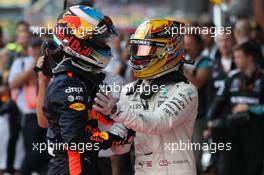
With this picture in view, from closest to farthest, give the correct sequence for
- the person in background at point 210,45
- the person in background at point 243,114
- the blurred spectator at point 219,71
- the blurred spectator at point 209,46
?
1. the person in background at point 243,114
2. the blurred spectator at point 219,71
3. the person in background at point 210,45
4. the blurred spectator at point 209,46

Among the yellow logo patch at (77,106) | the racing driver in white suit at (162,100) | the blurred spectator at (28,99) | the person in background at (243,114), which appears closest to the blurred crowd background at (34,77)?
the blurred spectator at (28,99)

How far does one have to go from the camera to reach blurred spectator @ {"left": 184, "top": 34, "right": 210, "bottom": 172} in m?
10.2

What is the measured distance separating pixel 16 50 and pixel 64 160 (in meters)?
6.40

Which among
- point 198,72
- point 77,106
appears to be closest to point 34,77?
point 198,72

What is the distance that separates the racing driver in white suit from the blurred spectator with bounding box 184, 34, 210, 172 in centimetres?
425

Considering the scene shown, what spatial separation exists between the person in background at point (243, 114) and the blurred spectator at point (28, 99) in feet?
7.97

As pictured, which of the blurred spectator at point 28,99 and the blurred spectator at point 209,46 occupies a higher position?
the blurred spectator at point 209,46

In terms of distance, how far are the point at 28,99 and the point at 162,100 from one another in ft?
17.8

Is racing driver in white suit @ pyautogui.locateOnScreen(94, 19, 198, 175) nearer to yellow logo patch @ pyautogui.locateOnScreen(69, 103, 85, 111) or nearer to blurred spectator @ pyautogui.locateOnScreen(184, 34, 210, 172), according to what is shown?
yellow logo patch @ pyautogui.locateOnScreen(69, 103, 85, 111)

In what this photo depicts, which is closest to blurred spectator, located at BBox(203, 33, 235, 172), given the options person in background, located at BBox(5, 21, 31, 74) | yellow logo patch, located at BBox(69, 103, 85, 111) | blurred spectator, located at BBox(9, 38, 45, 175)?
blurred spectator, located at BBox(9, 38, 45, 175)

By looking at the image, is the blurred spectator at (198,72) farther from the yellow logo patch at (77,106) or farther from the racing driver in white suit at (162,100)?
the yellow logo patch at (77,106)

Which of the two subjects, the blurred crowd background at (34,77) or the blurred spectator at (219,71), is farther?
the blurred crowd background at (34,77)

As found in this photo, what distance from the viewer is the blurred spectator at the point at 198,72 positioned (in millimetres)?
10213

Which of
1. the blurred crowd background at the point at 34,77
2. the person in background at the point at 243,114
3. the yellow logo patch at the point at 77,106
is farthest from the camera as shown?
the blurred crowd background at the point at 34,77
